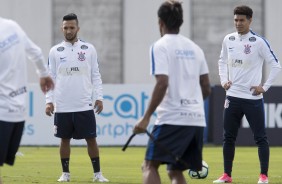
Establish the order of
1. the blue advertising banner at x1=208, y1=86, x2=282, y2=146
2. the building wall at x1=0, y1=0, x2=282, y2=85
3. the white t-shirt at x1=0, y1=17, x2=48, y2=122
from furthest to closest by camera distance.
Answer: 1. the building wall at x1=0, y1=0, x2=282, y2=85
2. the blue advertising banner at x1=208, y1=86, x2=282, y2=146
3. the white t-shirt at x1=0, y1=17, x2=48, y2=122

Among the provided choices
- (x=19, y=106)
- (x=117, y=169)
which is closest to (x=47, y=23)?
(x=117, y=169)

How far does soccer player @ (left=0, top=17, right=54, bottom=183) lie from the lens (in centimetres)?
946

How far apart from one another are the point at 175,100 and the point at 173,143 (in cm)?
40

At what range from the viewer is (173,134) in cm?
962

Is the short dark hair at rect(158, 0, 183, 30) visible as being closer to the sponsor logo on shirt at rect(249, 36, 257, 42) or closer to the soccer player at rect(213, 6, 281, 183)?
the soccer player at rect(213, 6, 281, 183)

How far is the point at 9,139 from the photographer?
9.55 meters

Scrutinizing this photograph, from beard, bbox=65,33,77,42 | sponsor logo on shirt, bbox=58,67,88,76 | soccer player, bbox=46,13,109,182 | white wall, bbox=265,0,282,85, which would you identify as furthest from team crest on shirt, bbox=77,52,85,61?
white wall, bbox=265,0,282,85

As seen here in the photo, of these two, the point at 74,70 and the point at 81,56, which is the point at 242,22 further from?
the point at 74,70

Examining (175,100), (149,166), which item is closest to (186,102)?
(175,100)

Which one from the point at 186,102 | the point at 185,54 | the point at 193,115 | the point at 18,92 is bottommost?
the point at 193,115

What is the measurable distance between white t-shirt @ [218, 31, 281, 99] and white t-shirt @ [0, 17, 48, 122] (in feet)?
15.5

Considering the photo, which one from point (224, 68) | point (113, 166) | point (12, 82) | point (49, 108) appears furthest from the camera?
point (113, 166)

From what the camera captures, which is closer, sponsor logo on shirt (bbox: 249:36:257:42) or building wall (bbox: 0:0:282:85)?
sponsor logo on shirt (bbox: 249:36:257:42)

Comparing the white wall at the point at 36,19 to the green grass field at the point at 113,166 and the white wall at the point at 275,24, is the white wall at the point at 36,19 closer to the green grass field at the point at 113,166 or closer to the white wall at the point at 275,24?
the white wall at the point at 275,24
